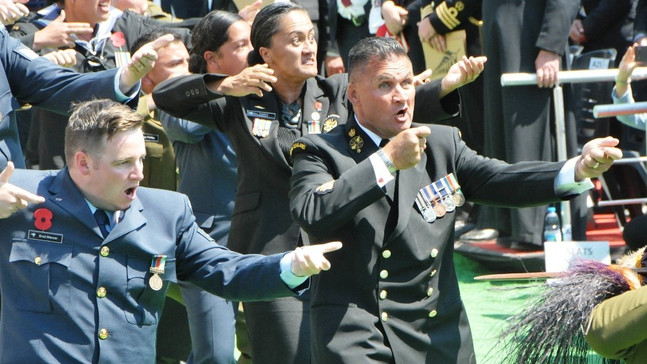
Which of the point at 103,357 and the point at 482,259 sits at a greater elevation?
the point at 103,357

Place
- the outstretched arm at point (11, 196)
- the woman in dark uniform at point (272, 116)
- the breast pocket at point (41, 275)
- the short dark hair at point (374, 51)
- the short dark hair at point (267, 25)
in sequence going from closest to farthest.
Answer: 1. the outstretched arm at point (11, 196)
2. the breast pocket at point (41, 275)
3. the short dark hair at point (374, 51)
4. the woman in dark uniform at point (272, 116)
5. the short dark hair at point (267, 25)

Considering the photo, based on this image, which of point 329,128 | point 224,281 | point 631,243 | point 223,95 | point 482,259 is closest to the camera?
point 224,281

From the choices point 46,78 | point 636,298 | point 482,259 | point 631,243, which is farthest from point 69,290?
point 482,259

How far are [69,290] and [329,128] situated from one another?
4.88 feet

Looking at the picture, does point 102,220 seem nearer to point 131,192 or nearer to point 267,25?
point 131,192

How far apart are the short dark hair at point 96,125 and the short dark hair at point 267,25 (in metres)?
1.50

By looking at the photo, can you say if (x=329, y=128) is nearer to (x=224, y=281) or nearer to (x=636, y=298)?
(x=224, y=281)

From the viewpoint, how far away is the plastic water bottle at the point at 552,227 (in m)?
7.77

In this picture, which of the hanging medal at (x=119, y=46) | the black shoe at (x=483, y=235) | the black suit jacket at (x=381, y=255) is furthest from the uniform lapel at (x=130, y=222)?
the black shoe at (x=483, y=235)

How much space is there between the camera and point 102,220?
14.5ft

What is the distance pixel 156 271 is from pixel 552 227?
13.0 ft

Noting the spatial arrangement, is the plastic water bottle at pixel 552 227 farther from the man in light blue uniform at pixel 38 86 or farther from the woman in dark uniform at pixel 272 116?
the man in light blue uniform at pixel 38 86

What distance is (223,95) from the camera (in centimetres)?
569

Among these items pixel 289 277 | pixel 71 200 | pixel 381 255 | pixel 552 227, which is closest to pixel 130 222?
pixel 71 200
